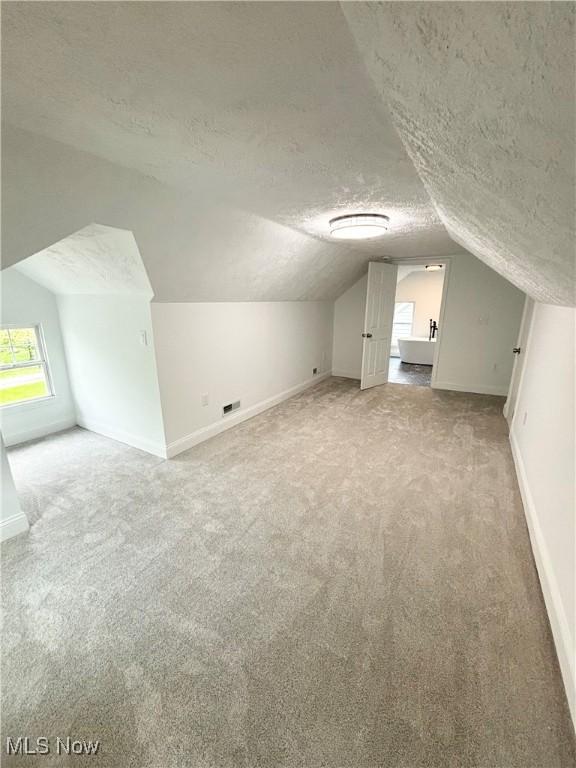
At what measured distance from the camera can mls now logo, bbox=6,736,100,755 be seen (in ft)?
3.53

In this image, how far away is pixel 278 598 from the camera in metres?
1.61

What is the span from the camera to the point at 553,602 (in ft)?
4.88

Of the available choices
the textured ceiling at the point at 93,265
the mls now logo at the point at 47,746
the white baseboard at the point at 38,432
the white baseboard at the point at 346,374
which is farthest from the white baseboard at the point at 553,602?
the white baseboard at the point at 38,432

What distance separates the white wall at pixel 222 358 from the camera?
9.68 ft

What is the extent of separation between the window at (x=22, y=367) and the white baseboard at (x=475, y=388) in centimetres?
539

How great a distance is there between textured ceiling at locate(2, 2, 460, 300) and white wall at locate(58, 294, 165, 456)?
4.64 ft

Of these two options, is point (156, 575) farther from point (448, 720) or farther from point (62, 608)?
point (448, 720)

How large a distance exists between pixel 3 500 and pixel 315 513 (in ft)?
6.56

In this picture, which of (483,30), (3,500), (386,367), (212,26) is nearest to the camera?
(483,30)

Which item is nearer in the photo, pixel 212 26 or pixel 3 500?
pixel 212 26

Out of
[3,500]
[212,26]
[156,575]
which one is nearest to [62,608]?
[156,575]

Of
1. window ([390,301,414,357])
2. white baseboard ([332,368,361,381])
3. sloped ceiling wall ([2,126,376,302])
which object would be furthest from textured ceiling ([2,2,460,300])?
window ([390,301,414,357])

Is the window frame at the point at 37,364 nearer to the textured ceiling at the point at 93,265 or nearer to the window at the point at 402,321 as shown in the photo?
the textured ceiling at the point at 93,265

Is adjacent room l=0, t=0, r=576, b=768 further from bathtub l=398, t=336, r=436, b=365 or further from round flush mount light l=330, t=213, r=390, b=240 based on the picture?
bathtub l=398, t=336, r=436, b=365
